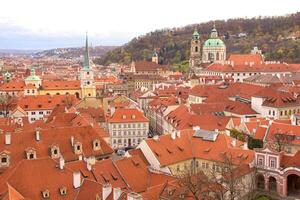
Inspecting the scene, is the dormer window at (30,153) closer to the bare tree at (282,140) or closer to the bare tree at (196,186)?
the bare tree at (196,186)

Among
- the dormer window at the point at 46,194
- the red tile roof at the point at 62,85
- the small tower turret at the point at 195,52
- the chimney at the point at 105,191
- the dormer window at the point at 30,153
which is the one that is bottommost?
the dormer window at the point at 46,194

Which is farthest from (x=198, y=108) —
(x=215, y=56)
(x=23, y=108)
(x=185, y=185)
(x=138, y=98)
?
(x=215, y=56)

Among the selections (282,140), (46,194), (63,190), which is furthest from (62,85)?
(46,194)

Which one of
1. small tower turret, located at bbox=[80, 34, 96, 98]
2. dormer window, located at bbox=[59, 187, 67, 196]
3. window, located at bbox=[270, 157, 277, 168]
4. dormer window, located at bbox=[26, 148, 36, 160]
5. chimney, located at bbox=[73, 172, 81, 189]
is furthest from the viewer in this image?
small tower turret, located at bbox=[80, 34, 96, 98]

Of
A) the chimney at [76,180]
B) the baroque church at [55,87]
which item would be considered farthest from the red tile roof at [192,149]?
the baroque church at [55,87]

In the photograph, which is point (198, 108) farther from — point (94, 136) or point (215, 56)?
point (215, 56)

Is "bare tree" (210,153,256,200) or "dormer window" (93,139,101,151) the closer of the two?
"bare tree" (210,153,256,200)

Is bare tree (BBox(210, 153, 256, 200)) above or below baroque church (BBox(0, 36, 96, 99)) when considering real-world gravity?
below

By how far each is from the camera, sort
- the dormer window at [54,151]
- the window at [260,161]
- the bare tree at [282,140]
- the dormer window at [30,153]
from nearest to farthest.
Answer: the dormer window at [30,153] < the dormer window at [54,151] < the window at [260,161] < the bare tree at [282,140]

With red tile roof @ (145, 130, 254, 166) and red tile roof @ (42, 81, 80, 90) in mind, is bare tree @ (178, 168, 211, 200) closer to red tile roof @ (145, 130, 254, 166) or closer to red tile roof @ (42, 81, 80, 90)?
red tile roof @ (145, 130, 254, 166)

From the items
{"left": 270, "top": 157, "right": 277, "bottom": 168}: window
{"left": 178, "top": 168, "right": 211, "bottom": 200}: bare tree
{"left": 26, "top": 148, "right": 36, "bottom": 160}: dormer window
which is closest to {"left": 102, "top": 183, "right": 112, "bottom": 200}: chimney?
{"left": 178, "top": 168, "right": 211, "bottom": 200}: bare tree
